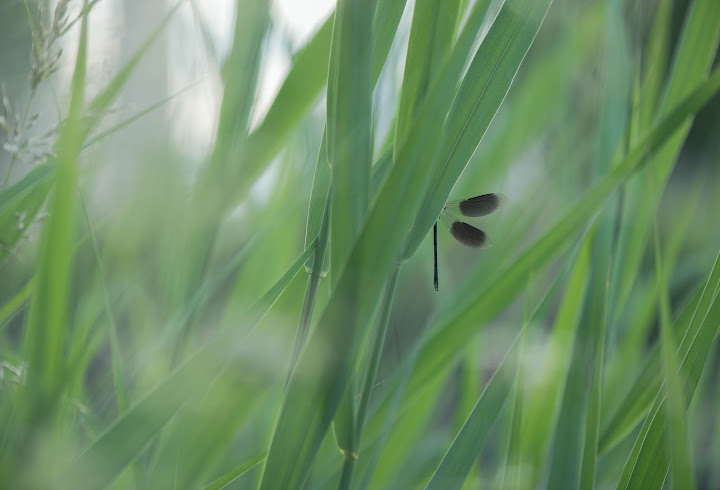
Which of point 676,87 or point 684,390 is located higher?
point 676,87

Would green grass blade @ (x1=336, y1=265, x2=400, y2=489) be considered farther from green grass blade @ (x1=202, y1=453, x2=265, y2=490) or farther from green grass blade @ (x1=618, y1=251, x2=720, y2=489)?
green grass blade @ (x1=618, y1=251, x2=720, y2=489)

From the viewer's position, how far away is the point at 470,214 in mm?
349

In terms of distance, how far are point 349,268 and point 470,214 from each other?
0.19 meters

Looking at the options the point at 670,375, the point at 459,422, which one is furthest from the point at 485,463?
the point at 670,375

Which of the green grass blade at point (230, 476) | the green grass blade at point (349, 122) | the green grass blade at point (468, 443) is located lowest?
the green grass blade at point (230, 476)

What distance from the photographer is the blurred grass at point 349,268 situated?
8.3 inches

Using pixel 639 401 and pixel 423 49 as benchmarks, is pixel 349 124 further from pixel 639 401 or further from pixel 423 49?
pixel 639 401

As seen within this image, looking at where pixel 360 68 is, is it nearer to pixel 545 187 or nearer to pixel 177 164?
pixel 545 187

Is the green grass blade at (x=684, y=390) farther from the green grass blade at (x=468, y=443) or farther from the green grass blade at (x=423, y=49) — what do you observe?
the green grass blade at (x=423, y=49)

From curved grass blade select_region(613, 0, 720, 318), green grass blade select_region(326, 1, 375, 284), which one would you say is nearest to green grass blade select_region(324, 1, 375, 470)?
green grass blade select_region(326, 1, 375, 284)

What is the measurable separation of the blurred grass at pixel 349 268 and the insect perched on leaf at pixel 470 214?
40 millimetres

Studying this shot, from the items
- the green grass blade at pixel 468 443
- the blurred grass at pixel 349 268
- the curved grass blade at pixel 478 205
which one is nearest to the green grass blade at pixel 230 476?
the blurred grass at pixel 349 268

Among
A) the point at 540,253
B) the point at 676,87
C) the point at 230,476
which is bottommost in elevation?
the point at 230,476

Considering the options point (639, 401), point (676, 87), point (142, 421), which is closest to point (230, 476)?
point (142, 421)
